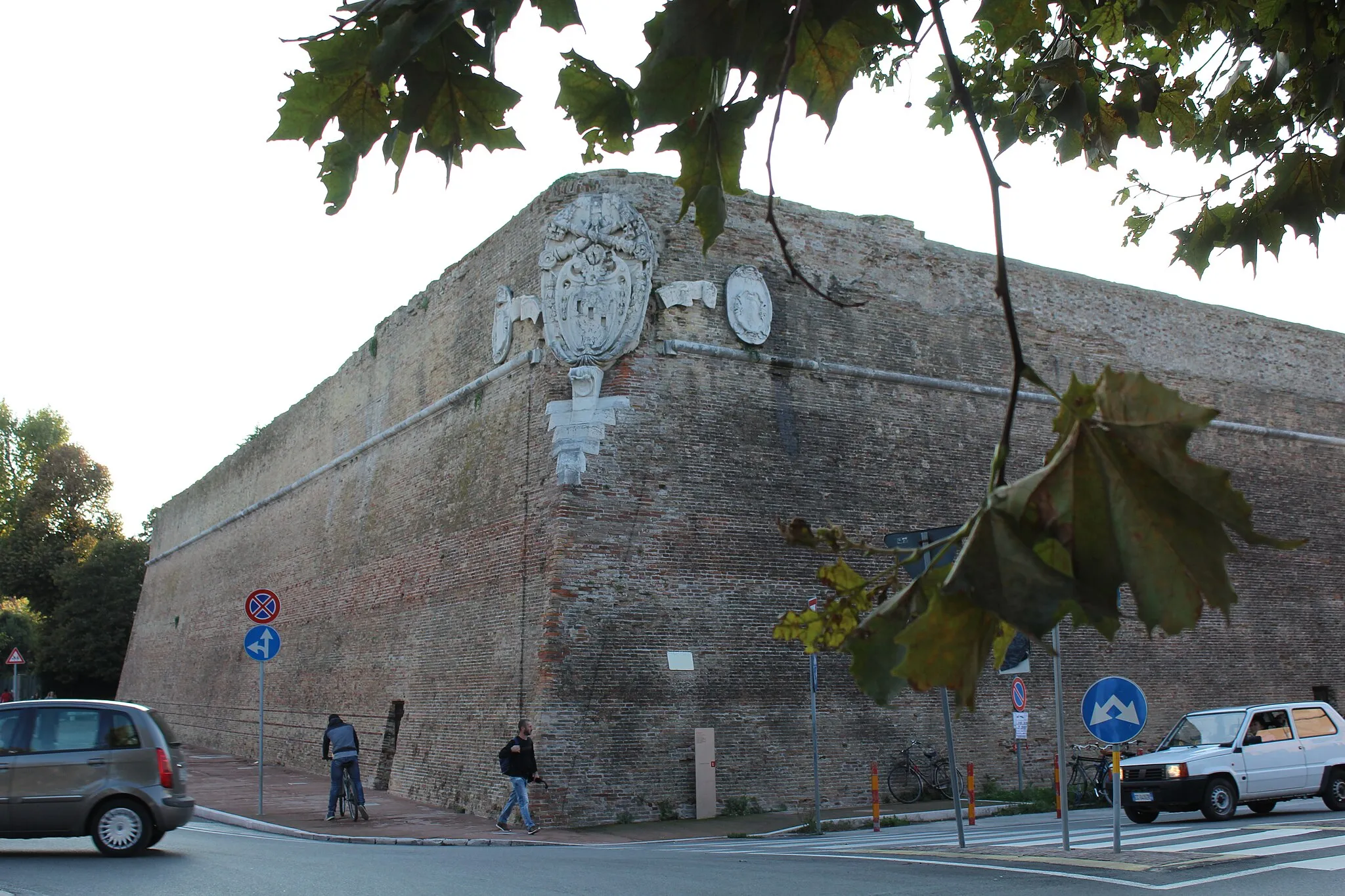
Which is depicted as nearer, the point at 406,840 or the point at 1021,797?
the point at 406,840

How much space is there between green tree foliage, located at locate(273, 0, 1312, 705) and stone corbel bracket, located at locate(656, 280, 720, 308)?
10379 mm

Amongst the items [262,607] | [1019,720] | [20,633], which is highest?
[20,633]

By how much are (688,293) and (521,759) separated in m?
7.03

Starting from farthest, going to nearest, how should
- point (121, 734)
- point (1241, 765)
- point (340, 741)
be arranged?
point (340, 741)
point (1241, 765)
point (121, 734)

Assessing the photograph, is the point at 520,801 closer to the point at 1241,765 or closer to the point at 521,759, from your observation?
the point at 521,759

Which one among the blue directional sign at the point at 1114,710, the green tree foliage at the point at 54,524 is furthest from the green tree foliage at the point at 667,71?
the green tree foliage at the point at 54,524

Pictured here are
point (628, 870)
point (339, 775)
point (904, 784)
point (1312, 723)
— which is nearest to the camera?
point (628, 870)

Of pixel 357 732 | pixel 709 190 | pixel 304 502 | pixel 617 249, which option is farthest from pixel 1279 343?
pixel 709 190

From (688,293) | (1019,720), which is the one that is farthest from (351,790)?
(1019,720)

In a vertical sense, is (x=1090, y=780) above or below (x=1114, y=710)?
below

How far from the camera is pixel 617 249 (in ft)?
53.0

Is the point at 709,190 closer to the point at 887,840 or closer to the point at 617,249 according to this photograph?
the point at 887,840

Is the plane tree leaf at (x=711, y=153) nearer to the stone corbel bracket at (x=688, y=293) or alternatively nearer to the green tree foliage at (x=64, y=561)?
the stone corbel bracket at (x=688, y=293)

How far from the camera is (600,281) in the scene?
16.2m
